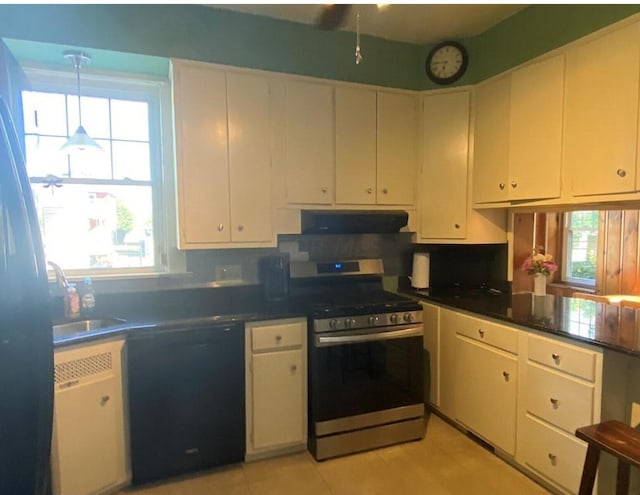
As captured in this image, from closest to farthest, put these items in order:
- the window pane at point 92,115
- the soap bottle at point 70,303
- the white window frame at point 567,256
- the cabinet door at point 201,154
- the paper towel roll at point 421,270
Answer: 1. the soap bottle at point 70,303
2. the cabinet door at point 201,154
3. the window pane at point 92,115
4. the paper towel roll at point 421,270
5. the white window frame at point 567,256

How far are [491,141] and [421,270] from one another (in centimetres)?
104

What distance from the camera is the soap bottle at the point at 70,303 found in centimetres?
238

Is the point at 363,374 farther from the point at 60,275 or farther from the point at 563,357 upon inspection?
the point at 60,275

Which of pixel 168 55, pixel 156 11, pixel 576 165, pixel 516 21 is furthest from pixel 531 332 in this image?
pixel 156 11

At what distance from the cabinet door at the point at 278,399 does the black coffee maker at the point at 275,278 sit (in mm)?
466

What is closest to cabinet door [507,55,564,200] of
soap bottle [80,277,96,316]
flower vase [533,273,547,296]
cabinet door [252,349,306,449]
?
flower vase [533,273,547,296]

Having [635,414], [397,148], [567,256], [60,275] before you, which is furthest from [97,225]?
[567,256]

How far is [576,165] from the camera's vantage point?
2.30 m

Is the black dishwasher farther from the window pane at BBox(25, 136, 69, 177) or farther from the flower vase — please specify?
the flower vase

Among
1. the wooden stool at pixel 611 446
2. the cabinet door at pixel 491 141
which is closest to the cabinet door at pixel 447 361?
the cabinet door at pixel 491 141

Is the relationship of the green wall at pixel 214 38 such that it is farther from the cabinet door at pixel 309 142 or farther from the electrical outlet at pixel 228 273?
the electrical outlet at pixel 228 273

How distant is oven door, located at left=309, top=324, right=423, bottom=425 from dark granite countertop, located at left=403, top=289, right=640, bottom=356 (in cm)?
41

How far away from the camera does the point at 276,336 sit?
244 cm

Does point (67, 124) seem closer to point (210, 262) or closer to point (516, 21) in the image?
point (210, 262)
